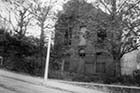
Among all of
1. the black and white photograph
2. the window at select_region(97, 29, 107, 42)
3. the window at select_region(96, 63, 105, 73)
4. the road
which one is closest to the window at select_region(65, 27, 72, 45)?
the black and white photograph

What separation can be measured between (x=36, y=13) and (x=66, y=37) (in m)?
5.02

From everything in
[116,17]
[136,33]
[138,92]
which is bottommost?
[138,92]

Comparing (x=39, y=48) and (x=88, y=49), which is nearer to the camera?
(x=39, y=48)

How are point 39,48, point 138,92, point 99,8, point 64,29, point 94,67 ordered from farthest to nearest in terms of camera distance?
point 94,67 < point 64,29 < point 39,48 < point 99,8 < point 138,92

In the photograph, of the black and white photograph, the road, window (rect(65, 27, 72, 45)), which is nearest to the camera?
the road

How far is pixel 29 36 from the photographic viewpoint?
18.6 m

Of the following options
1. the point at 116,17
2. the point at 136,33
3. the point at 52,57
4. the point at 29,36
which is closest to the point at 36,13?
the point at 29,36

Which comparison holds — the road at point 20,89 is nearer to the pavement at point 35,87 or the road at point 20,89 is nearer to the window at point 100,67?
the pavement at point 35,87

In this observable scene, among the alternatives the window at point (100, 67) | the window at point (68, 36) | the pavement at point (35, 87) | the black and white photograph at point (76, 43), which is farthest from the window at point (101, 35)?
the pavement at point (35, 87)

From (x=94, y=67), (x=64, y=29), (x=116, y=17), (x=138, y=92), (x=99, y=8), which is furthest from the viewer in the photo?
(x=94, y=67)

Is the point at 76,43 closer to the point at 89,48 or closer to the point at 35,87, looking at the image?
the point at 89,48

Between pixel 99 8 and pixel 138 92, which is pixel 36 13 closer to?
pixel 99 8

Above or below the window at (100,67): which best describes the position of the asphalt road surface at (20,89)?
below

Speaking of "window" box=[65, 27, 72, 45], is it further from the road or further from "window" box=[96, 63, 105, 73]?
the road
